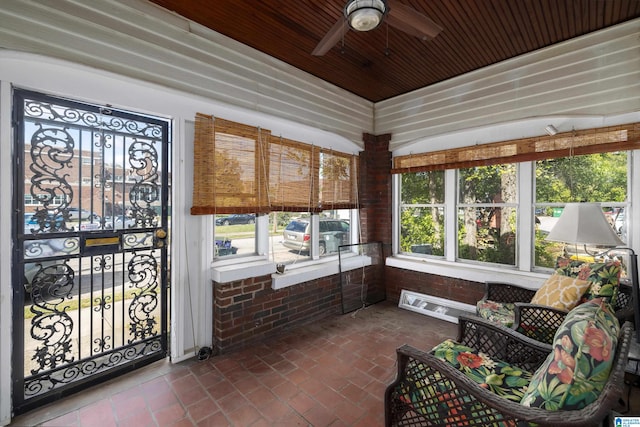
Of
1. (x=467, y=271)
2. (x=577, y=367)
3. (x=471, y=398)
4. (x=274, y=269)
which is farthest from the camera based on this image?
(x=467, y=271)

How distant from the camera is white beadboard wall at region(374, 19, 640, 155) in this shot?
9.02ft

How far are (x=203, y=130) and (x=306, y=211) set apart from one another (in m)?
1.58

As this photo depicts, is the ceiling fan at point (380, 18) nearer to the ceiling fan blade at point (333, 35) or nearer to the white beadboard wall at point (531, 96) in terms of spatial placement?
the ceiling fan blade at point (333, 35)

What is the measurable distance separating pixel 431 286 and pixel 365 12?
137 inches

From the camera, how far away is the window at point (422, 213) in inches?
163

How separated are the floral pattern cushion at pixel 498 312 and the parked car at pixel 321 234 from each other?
6.91 feet

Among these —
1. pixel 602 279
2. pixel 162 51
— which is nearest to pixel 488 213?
pixel 602 279

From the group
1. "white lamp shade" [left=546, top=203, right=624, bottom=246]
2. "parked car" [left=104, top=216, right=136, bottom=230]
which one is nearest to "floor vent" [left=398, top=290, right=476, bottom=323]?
"white lamp shade" [left=546, top=203, right=624, bottom=246]

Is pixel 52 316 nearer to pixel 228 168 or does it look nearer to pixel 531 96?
pixel 228 168

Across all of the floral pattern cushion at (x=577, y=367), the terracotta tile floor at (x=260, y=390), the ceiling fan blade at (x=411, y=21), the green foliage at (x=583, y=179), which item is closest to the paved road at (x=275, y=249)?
the terracotta tile floor at (x=260, y=390)

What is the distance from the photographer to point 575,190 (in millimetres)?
3072

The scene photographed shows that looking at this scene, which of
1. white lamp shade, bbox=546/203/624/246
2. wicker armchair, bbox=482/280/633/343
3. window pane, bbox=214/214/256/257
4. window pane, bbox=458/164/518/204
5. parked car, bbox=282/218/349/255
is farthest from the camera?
parked car, bbox=282/218/349/255

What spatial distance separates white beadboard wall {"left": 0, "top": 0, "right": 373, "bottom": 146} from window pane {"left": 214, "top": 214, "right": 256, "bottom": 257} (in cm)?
126

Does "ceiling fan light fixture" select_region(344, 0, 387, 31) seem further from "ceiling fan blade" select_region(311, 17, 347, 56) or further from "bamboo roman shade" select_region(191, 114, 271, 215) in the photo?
"bamboo roman shade" select_region(191, 114, 271, 215)
